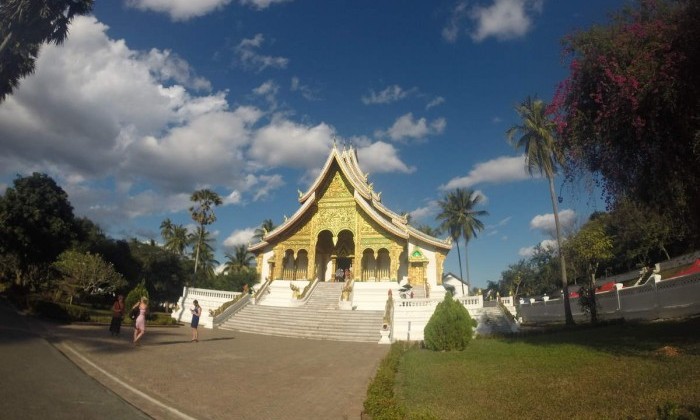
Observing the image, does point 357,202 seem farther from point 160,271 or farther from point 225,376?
point 160,271

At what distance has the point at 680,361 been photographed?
737 centimetres

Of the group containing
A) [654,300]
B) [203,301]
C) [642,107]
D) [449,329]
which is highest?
[642,107]

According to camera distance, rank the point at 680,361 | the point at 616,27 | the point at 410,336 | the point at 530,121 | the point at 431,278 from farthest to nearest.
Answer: the point at 431,278, the point at 530,121, the point at 410,336, the point at 616,27, the point at 680,361

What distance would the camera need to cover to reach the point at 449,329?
13750mm

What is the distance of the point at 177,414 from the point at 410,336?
15.1 m

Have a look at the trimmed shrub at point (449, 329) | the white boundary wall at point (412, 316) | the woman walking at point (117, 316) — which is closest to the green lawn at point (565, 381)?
the trimmed shrub at point (449, 329)

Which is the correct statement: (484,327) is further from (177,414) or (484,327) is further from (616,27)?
(177,414)

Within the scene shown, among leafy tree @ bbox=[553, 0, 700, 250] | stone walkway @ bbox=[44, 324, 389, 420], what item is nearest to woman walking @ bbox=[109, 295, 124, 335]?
stone walkway @ bbox=[44, 324, 389, 420]

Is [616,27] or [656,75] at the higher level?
[616,27]

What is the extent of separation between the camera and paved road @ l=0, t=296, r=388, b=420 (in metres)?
6.56

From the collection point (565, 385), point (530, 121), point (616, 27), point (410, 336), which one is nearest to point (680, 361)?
point (565, 385)

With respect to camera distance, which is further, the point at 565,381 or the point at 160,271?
the point at 160,271

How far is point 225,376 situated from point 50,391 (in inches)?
131

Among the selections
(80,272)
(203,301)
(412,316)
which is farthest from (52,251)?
(412,316)
